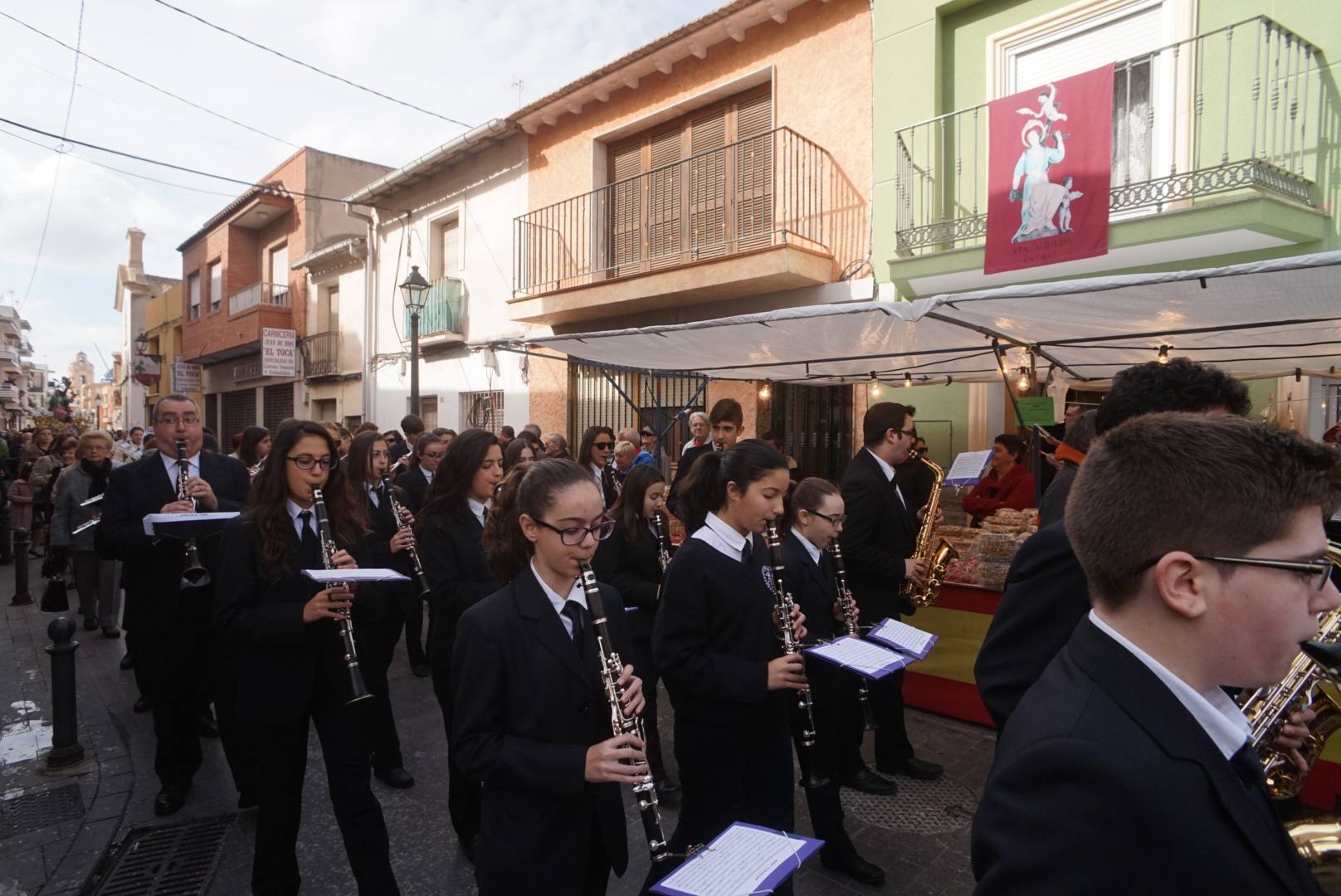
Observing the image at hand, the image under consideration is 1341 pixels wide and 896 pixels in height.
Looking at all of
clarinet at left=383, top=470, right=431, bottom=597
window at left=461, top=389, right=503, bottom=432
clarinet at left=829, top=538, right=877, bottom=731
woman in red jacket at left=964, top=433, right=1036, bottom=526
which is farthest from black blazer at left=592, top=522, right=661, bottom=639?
window at left=461, top=389, right=503, bottom=432

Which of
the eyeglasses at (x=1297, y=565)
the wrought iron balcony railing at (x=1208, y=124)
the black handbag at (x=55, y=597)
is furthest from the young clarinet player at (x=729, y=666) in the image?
the black handbag at (x=55, y=597)

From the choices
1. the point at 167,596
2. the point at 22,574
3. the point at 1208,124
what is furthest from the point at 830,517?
the point at 22,574

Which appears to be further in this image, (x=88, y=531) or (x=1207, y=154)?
(x=88, y=531)

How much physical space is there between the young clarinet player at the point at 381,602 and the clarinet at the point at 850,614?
216 cm

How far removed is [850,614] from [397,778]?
2650 mm

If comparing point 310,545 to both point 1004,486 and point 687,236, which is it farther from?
point 687,236

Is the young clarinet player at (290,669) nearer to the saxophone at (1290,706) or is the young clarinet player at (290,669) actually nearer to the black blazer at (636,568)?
the black blazer at (636,568)

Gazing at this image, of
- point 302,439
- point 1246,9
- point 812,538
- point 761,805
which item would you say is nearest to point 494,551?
point 302,439

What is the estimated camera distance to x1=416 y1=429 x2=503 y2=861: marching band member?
340cm

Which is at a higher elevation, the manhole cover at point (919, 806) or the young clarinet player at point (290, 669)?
the young clarinet player at point (290, 669)

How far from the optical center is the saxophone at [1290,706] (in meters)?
2.01

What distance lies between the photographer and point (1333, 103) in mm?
6262

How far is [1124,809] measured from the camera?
3.16ft

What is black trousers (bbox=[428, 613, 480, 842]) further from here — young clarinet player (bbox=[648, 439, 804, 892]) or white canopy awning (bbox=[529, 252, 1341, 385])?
white canopy awning (bbox=[529, 252, 1341, 385])
